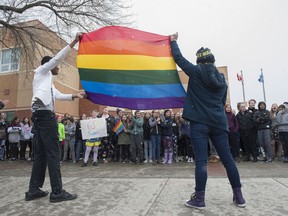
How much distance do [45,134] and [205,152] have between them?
2.16 meters

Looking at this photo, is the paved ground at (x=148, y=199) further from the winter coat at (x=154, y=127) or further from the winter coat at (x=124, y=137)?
the winter coat at (x=124, y=137)

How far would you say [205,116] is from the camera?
10.2ft

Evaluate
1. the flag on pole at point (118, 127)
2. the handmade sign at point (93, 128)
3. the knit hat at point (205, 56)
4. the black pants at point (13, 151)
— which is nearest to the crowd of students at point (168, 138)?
the flag on pole at point (118, 127)

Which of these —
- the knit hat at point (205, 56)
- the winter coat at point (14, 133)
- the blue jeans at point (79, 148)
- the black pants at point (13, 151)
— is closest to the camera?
the knit hat at point (205, 56)

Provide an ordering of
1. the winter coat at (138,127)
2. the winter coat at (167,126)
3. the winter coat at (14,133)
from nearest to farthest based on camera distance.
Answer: the winter coat at (167,126) < the winter coat at (138,127) < the winter coat at (14,133)

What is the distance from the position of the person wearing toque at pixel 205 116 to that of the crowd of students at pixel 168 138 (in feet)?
17.7

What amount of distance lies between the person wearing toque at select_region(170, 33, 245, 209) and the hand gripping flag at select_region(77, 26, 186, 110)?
2.54 ft

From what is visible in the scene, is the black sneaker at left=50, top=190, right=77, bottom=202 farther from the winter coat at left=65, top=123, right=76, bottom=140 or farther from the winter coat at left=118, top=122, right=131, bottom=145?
the winter coat at left=65, top=123, right=76, bottom=140

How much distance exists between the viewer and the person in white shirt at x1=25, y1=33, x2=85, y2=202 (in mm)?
3432

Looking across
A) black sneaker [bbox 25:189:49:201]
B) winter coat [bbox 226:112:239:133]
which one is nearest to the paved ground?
black sneaker [bbox 25:189:49:201]

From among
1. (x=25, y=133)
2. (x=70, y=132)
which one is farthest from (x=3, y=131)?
(x=70, y=132)

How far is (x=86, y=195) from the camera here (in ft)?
11.8

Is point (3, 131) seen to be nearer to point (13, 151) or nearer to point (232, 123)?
point (13, 151)

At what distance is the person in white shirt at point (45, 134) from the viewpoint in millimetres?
3432
